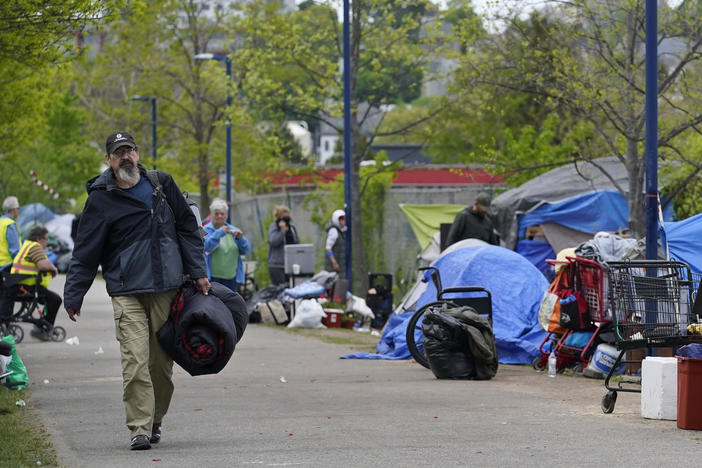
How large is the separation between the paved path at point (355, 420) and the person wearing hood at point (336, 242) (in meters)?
7.23

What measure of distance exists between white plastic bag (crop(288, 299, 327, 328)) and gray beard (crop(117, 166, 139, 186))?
11.6 meters

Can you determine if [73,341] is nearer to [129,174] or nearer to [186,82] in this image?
[129,174]

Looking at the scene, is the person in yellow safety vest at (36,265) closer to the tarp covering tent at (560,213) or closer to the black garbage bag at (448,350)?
the black garbage bag at (448,350)

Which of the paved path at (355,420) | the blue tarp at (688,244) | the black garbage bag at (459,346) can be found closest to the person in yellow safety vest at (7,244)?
the paved path at (355,420)

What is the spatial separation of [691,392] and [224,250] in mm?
8517

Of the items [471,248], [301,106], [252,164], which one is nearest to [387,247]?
[301,106]

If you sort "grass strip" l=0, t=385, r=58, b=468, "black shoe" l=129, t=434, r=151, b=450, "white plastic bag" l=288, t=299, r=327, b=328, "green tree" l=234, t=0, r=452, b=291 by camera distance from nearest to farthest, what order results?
"grass strip" l=0, t=385, r=58, b=468 < "black shoe" l=129, t=434, r=151, b=450 < "white plastic bag" l=288, t=299, r=327, b=328 < "green tree" l=234, t=0, r=452, b=291

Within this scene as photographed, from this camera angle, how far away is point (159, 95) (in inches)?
1496

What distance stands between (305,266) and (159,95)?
17764 millimetres

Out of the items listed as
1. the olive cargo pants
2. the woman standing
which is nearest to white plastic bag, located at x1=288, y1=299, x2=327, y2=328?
the woman standing

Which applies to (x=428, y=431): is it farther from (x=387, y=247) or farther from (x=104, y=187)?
(x=387, y=247)

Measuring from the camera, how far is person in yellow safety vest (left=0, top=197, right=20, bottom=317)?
53.0 ft

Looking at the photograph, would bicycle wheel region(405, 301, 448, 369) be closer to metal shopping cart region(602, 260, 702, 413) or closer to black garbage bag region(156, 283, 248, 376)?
metal shopping cart region(602, 260, 702, 413)

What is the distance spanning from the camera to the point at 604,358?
11734 millimetres
